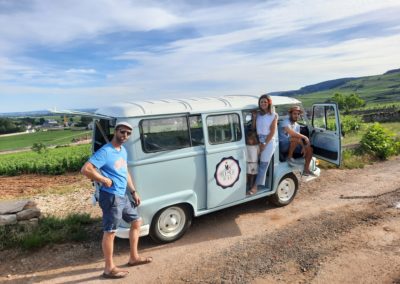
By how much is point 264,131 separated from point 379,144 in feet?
24.2

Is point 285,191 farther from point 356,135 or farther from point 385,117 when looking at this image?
point 385,117

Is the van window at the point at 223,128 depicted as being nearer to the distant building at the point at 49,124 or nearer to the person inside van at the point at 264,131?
the person inside van at the point at 264,131

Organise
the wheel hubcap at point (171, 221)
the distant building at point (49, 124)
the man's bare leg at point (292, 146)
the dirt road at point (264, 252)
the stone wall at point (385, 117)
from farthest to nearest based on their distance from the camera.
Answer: the distant building at point (49, 124) < the stone wall at point (385, 117) < the man's bare leg at point (292, 146) < the wheel hubcap at point (171, 221) < the dirt road at point (264, 252)

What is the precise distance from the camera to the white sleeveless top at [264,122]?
6.65 meters

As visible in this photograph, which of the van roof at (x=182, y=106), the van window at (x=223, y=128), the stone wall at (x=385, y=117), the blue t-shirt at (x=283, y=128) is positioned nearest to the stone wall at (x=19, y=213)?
the van roof at (x=182, y=106)

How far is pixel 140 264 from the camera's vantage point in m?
5.25

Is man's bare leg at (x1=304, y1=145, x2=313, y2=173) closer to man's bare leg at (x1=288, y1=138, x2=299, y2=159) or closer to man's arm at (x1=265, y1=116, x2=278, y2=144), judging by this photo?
man's bare leg at (x1=288, y1=138, x2=299, y2=159)

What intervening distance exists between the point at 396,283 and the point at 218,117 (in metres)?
3.77

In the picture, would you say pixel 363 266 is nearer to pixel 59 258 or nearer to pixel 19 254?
pixel 59 258

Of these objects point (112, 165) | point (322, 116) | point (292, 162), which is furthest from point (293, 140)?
point (112, 165)

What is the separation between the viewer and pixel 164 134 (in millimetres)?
5711

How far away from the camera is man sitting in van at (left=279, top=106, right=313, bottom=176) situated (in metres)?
7.23

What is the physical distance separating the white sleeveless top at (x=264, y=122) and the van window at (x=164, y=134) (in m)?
1.63

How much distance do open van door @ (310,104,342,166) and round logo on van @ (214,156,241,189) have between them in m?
2.49
